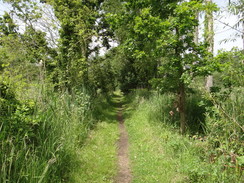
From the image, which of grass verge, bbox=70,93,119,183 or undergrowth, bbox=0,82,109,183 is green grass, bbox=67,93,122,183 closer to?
grass verge, bbox=70,93,119,183

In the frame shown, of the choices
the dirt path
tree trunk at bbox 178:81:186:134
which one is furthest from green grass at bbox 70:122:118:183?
tree trunk at bbox 178:81:186:134

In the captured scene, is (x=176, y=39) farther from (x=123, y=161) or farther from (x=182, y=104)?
(x=123, y=161)

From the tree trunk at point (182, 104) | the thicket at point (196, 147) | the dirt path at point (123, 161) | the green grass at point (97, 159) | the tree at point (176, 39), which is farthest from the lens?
the tree trunk at point (182, 104)

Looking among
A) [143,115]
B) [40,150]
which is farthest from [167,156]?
[143,115]

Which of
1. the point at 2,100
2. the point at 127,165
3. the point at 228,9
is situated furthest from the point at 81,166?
the point at 228,9

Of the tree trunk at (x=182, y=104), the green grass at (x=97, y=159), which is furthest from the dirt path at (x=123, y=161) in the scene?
the tree trunk at (x=182, y=104)

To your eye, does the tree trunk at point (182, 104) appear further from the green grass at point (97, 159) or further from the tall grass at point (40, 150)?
the tall grass at point (40, 150)

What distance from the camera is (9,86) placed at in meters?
3.07

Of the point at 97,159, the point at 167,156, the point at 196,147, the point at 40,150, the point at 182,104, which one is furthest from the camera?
the point at 182,104

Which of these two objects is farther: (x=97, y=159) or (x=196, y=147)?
(x=97, y=159)

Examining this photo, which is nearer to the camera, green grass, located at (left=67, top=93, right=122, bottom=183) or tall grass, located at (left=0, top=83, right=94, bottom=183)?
tall grass, located at (left=0, top=83, right=94, bottom=183)

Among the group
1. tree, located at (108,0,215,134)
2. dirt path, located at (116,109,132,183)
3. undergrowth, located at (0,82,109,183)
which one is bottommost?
dirt path, located at (116,109,132,183)

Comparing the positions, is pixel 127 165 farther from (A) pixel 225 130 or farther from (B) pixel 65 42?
(B) pixel 65 42

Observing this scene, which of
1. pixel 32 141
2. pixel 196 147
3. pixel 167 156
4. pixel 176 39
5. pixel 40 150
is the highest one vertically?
pixel 176 39
